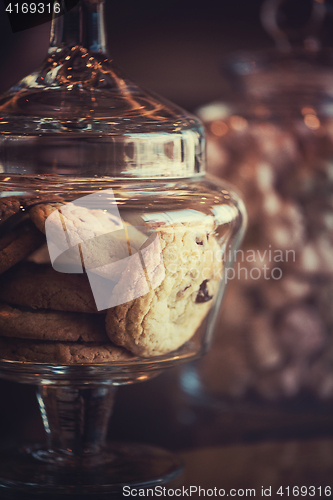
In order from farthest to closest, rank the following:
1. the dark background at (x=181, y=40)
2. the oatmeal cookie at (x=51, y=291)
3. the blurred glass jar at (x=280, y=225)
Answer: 1. the dark background at (x=181, y=40)
2. the blurred glass jar at (x=280, y=225)
3. the oatmeal cookie at (x=51, y=291)

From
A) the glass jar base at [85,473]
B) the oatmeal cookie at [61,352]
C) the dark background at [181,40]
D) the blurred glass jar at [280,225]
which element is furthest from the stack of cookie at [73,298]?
the dark background at [181,40]

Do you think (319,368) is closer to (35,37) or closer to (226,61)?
(226,61)

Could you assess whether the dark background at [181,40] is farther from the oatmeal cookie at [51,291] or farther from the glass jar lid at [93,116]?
the oatmeal cookie at [51,291]

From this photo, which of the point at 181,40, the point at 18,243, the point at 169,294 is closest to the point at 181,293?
the point at 169,294

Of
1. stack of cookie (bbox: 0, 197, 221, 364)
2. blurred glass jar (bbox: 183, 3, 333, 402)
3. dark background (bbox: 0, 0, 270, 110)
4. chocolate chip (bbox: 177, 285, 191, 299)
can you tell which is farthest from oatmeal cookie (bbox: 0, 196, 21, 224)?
dark background (bbox: 0, 0, 270, 110)

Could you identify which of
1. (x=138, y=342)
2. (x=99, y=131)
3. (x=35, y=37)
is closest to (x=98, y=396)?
(x=138, y=342)

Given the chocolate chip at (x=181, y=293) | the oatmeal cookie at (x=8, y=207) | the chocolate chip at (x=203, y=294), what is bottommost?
the chocolate chip at (x=203, y=294)

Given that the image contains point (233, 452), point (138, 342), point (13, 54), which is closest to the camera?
point (138, 342)

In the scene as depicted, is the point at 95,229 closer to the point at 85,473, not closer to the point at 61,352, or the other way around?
the point at 61,352
